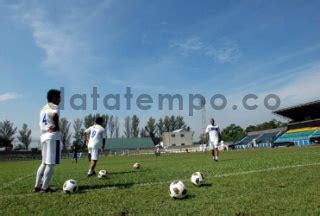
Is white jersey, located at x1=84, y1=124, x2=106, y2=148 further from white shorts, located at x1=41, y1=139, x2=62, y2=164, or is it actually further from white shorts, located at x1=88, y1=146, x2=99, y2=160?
white shorts, located at x1=41, y1=139, x2=62, y2=164

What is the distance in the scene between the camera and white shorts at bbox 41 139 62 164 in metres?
7.61

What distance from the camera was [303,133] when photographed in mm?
68938

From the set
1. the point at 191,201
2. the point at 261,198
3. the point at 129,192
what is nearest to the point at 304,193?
the point at 261,198

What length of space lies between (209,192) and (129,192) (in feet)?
5.53

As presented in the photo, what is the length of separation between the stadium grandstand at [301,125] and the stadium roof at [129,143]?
151 ft

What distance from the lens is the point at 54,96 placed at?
7895mm

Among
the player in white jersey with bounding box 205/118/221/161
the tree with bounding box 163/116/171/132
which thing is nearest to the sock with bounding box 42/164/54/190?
the player in white jersey with bounding box 205/118/221/161

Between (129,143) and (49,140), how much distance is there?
104 m

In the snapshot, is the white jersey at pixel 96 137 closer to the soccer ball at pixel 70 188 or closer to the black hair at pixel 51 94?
the black hair at pixel 51 94

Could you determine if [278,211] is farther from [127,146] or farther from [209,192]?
[127,146]

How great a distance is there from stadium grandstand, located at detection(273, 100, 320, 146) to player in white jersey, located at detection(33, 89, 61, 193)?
59493 millimetres

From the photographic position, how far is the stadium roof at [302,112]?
68262 mm

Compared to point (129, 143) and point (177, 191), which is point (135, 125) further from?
point (177, 191)

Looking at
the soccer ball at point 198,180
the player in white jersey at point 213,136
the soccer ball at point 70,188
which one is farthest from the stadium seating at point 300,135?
the soccer ball at point 70,188
